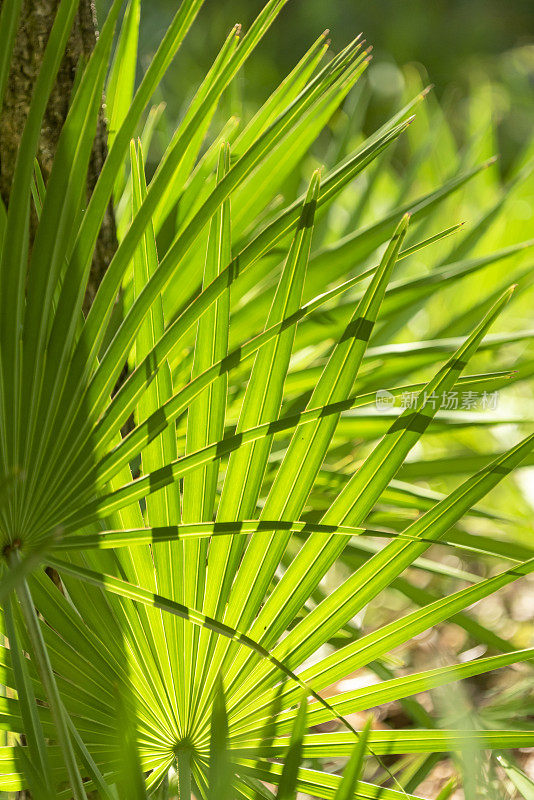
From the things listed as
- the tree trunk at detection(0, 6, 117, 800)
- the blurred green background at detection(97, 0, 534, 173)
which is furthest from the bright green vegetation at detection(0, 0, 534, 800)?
the blurred green background at detection(97, 0, 534, 173)

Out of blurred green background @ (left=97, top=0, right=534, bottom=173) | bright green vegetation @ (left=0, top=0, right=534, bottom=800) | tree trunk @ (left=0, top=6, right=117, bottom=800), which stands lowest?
bright green vegetation @ (left=0, top=0, right=534, bottom=800)

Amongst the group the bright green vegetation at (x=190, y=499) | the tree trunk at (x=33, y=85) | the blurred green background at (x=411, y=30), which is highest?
the blurred green background at (x=411, y=30)

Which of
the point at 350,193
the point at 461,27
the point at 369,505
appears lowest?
the point at 369,505

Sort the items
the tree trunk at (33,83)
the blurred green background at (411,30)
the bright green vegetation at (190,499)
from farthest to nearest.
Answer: the blurred green background at (411,30)
the tree trunk at (33,83)
the bright green vegetation at (190,499)

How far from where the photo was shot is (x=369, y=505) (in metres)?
0.44

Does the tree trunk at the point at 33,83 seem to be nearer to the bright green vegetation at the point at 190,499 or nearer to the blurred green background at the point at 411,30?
the bright green vegetation at the point at 190,499

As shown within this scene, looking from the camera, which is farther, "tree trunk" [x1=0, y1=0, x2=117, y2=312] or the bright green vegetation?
"tree trunk" [x1=0, y1=0, x2=117, y2=312]

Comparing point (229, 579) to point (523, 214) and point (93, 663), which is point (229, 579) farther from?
point (523, 214)

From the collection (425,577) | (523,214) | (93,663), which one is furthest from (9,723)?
(425,577)

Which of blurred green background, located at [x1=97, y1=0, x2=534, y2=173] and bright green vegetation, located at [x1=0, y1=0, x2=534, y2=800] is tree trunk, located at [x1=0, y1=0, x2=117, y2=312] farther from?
blurred green background, located at [x1=97, y1=0, x2=534, y2=173]

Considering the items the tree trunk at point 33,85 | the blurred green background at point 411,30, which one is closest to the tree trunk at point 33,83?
the tree trunk at point 33,85

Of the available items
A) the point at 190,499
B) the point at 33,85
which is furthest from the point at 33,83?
the point at 190,499

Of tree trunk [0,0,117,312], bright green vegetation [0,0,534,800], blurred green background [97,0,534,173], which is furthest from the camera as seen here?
blurred green background [97,0,534,173]

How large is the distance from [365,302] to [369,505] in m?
0.13
